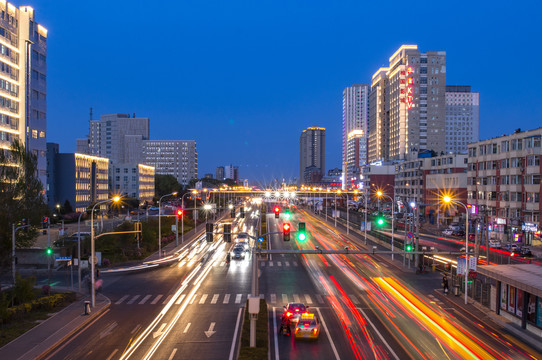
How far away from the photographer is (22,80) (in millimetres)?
79625

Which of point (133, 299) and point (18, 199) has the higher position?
point (18, 199)

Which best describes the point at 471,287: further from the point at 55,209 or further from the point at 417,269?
the point at 55,209

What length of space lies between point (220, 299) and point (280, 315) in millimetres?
6785

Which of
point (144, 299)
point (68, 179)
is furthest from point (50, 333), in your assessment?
point (68, 179)

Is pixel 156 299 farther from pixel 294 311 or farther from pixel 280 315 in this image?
pixel 294 311

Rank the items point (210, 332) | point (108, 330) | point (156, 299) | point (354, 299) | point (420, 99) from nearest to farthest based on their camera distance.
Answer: point (210, 332) → point (108, 330) → point (354, 299) → point (156, 299) → point (420, 99)

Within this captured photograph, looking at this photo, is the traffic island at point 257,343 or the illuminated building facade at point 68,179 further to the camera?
the illuminated building facade at point 68,179

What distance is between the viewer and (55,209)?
94750 mm

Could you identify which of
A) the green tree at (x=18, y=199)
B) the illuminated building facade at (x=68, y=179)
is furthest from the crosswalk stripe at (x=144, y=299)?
the illuminated building facade at (x=68, y=179)

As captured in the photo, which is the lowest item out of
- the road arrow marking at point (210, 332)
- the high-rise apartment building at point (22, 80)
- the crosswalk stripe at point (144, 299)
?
the crosswalk stripe at point (144, 299)

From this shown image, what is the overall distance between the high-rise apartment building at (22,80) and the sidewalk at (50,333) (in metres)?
54.2

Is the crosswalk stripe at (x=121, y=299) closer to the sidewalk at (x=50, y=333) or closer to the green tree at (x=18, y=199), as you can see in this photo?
the sidewalk at (x=50, y=333)

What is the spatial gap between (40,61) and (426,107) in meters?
143

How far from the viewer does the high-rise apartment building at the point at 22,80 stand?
7512cm
